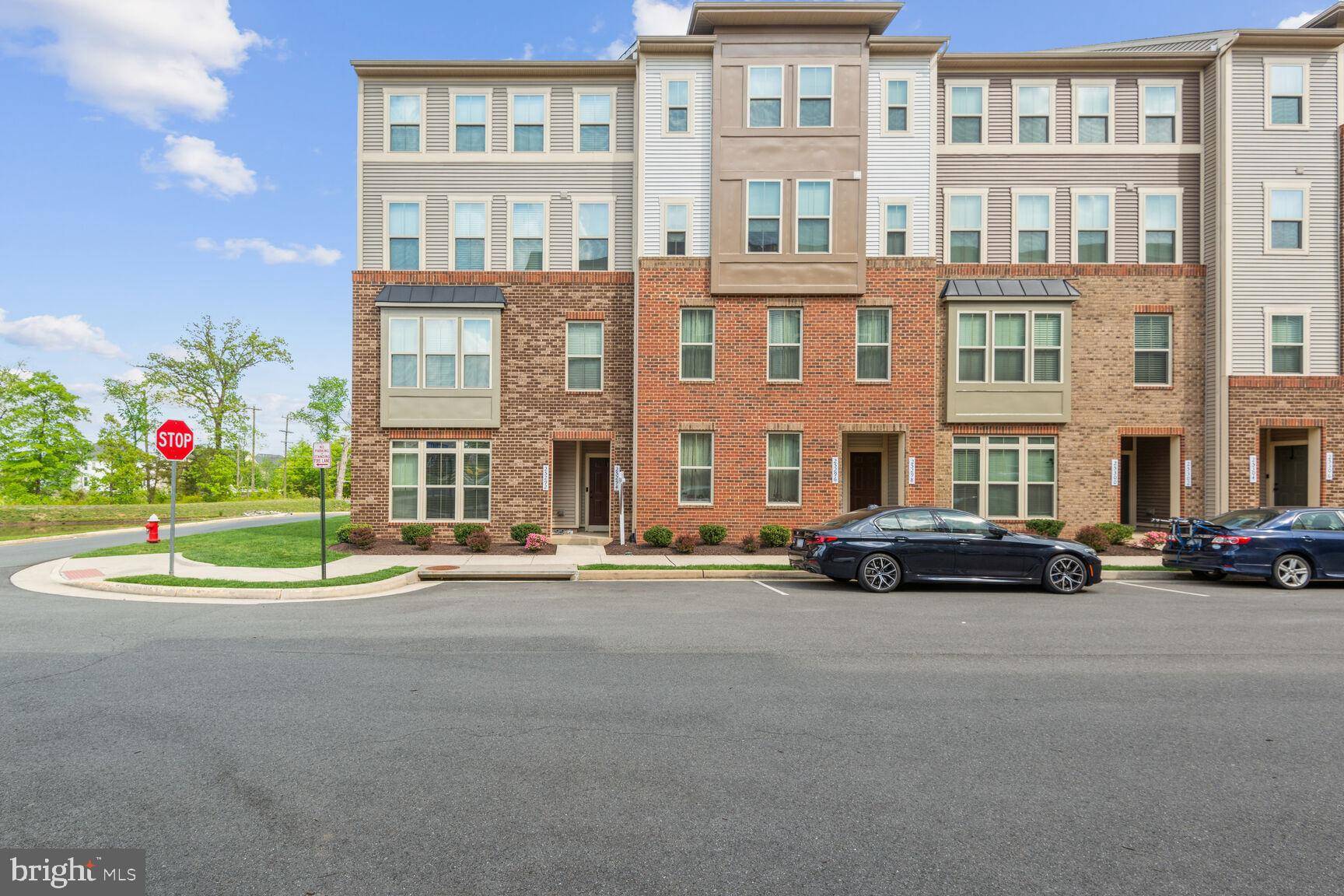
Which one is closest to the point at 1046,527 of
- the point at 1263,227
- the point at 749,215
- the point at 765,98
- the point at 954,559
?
the point at 954,559

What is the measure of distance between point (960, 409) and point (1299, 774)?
14416 millimetres

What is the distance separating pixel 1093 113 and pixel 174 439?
2271 centimetres

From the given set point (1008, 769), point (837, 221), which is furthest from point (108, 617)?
point (837, 221)

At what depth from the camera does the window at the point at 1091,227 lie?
18328 millimetres

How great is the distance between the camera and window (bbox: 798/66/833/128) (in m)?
17.5

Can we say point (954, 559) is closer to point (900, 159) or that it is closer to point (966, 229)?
point (966, 229)

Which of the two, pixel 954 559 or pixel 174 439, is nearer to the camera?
pixel 954 559

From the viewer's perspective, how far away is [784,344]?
A: 17734 mm

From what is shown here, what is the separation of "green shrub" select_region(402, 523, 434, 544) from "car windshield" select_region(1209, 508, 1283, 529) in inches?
657

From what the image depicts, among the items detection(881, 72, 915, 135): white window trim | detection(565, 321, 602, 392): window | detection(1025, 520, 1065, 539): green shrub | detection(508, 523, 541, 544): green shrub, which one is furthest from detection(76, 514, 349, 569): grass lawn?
detection(881, 72, 915, 135): white window trim

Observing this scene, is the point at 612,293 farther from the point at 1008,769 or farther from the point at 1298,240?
the point at 1298,240

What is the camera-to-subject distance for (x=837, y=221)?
17469mm

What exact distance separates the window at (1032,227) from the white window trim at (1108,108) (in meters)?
1.85

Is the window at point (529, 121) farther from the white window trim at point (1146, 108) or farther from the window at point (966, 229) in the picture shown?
the white window trim at point (1146, 108)
